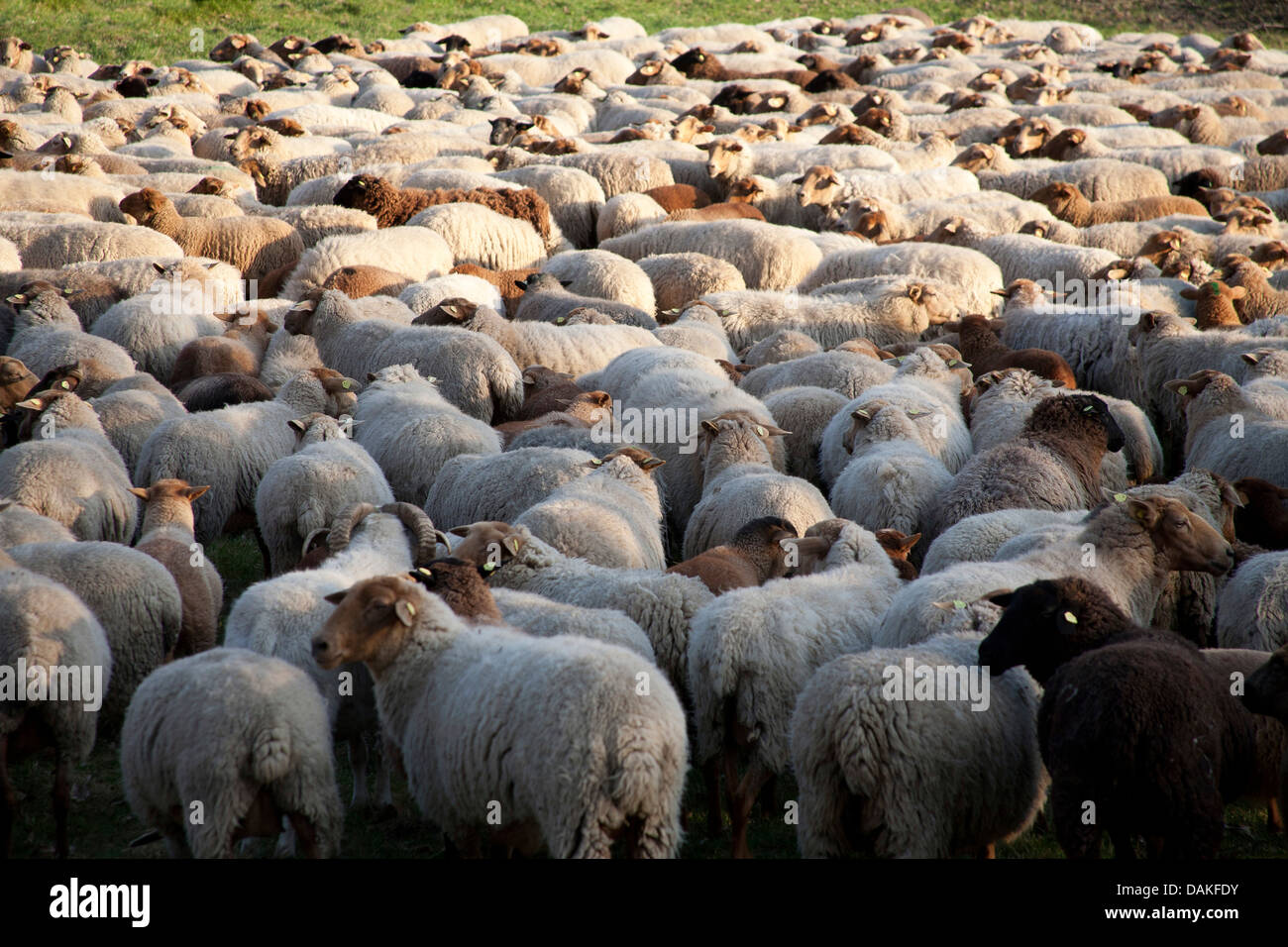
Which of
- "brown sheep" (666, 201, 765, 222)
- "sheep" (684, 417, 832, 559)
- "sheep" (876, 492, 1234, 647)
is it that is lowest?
"sheep" (684, 417, 832, 559)

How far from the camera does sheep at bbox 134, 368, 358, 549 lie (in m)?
8.32

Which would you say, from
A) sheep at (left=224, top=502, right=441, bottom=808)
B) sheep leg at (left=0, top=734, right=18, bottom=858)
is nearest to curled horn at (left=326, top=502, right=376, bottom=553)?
sheep at (left=224, top=502, right=441, bottom=808)

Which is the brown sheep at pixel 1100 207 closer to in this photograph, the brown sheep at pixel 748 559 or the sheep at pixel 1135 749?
the brown sheep at pixel 748 559

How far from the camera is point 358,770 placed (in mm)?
5988

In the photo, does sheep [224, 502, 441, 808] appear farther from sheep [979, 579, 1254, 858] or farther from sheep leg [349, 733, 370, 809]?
sheep [979, 579, 1254, 858]

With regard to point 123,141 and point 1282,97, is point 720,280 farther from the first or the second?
point 1282,97

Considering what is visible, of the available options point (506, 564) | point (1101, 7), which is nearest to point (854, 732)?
point (506, 564)

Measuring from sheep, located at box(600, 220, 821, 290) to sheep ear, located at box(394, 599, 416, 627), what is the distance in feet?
31.6

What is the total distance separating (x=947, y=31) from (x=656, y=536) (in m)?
31.0

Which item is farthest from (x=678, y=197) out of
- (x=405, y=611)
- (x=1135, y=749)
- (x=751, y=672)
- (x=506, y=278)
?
(x=1135, y=749)

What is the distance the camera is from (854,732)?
4.63 meters

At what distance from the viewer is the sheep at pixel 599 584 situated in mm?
6008

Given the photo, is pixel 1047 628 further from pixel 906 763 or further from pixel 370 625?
pixel 370 625

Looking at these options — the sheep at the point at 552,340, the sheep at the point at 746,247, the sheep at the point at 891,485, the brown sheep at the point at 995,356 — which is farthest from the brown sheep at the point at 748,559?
the sheep at the point at 746,247
